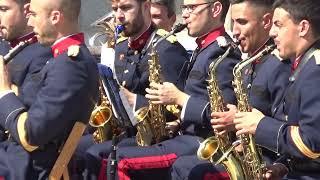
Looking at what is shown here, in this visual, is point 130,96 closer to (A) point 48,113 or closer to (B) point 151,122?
(B) point 151,122

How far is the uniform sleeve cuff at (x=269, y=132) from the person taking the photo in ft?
14.6

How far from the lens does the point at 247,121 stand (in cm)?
465

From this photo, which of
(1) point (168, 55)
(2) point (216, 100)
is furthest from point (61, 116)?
(1) point (168, 55)

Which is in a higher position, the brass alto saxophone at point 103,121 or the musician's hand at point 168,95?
the musician's hand at point 168,95

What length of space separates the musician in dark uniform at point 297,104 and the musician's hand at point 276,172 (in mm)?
76

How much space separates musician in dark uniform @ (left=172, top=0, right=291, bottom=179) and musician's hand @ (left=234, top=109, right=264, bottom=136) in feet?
1.13

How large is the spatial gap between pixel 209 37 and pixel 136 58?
0.85 metres

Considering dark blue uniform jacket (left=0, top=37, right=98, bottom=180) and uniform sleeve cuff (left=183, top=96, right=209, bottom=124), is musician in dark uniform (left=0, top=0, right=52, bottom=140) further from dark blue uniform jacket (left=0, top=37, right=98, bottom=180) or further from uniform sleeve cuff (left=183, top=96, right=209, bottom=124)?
uniform sleeve cuff (left=183, top=96, right=209, bottom=124)

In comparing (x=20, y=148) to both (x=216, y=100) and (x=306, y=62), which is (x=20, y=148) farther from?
(x=306, y=62)

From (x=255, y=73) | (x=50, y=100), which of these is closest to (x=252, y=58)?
(x=255, y=73)

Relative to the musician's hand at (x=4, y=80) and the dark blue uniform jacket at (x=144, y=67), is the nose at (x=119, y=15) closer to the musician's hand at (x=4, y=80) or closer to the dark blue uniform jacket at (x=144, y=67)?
the dark blue uniform jacket at (x=144, y=67)

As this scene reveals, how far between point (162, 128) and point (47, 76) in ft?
5.21

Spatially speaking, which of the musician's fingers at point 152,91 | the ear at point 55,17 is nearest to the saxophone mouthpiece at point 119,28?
the musician's fingers at point 152,91

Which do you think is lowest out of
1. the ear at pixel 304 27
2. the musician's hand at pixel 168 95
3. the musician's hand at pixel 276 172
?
the musician's hand at pixel 276 172
